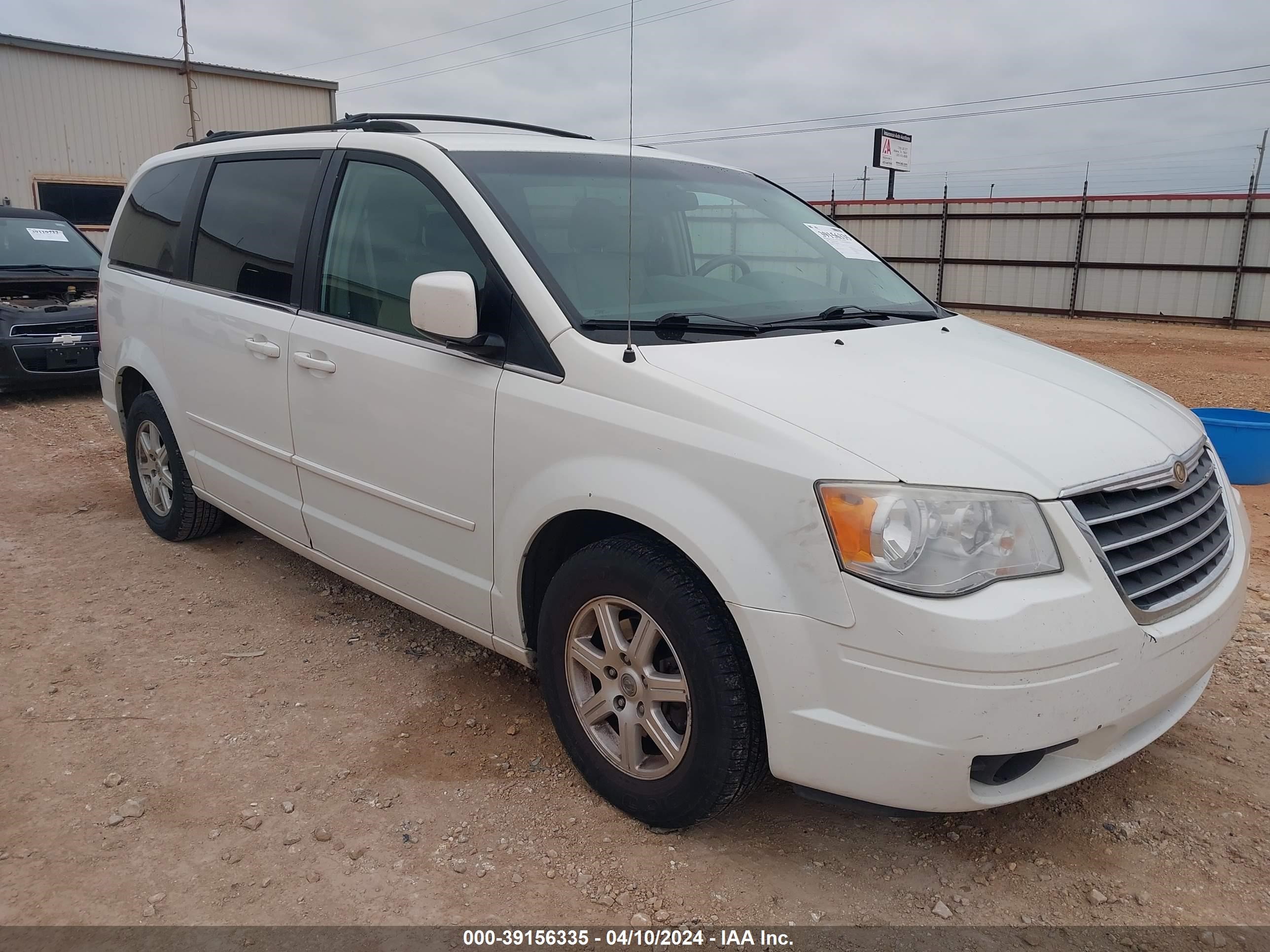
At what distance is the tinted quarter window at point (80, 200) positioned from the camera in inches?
722

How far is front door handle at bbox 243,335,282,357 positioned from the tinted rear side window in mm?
1018

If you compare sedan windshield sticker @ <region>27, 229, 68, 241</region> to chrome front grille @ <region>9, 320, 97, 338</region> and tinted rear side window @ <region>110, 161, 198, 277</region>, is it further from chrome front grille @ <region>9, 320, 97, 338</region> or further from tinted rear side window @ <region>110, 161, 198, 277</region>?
tinted rear side window @ <region>110, 161, 198, 277</region>

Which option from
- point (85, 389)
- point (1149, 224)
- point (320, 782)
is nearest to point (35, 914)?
point (320, 782)

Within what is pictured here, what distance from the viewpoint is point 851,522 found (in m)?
2.06

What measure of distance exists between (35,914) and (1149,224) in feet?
63.2

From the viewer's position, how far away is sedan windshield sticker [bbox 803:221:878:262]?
369 centimetres

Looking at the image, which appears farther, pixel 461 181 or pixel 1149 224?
pixel 1149 224

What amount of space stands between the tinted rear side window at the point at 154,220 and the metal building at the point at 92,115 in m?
16.0

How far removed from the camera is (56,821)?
8.61 ft

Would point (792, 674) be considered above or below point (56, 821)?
above

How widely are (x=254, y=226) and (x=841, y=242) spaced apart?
2326 mm

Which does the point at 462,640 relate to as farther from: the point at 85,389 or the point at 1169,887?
the point at 85,389

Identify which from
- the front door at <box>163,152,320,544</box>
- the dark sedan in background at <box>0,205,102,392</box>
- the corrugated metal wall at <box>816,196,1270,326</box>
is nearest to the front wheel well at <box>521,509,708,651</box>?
the front door at <box>163,152,320,544</box>

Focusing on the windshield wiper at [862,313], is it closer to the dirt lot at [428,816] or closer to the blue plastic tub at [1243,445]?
the dirt lot at [428,816]
